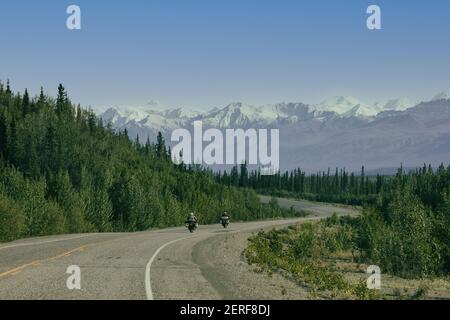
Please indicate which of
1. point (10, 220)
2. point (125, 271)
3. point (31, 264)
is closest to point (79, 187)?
point (10, 220)

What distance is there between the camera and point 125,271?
2081 centimetres

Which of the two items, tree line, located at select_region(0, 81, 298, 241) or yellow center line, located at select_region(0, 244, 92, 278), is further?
tree line, located at select_region(0, 81, 298, 241)

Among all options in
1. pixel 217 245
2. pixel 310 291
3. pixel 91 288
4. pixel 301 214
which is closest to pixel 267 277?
pixel 310 291

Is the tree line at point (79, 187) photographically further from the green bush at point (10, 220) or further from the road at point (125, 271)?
the road at point (125, 271)

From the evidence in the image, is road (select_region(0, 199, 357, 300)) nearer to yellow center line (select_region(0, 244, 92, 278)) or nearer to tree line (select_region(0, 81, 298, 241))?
yellow center line (select_region(0, 244, 92, 278))

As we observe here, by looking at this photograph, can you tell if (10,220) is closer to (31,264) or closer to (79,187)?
(31,264)

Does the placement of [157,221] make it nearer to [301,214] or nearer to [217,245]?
[217,245]

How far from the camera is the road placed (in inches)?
639

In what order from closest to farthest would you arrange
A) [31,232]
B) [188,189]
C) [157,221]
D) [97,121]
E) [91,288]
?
[91,288], [31,232], [157,221], [188,189], [97,121]

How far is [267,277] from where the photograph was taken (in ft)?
71.5

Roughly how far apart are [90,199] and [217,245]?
A: 19.6 metres

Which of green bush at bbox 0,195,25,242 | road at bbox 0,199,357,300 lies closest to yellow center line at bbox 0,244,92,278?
road at bbox 0,199,357,300

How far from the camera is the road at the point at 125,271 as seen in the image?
16.2 m

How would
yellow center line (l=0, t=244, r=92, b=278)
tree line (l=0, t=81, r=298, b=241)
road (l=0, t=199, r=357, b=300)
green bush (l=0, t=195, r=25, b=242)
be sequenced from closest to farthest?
road (l=0, t=199, r=357, b=300)
yellow center line (l=0, t=244, r=92, b=278)
green bush (l=0, t=195, r=25, b=242)
tree line (l=0, t=81, r=298, b=241)
